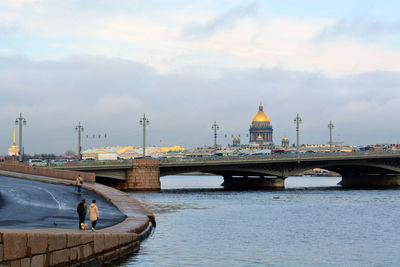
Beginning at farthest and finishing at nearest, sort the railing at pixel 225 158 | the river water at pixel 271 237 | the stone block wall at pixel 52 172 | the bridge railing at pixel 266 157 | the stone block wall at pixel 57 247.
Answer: the bridge railing at pixel 266 157, the railing at pixel 225 158, the stone block wall at pixel 52 172, the river water at pixel 271 237, the stone block wall at pixel 57 247

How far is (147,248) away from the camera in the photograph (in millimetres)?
32875

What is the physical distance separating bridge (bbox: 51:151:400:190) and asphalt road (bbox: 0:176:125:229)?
35052mm

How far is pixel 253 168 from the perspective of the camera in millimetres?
102000

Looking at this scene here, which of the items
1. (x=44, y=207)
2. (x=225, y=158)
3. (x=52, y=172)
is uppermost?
(x=225, y=158)

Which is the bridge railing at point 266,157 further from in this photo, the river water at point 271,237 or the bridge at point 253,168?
the river water at point 271,237

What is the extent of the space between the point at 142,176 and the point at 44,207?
53593 millimetres

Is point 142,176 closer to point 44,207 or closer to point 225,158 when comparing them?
point 225,158

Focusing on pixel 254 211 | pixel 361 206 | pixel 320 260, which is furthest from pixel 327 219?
pixel 320 260

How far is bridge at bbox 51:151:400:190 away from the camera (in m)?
90.9

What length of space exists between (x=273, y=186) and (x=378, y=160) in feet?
59.8

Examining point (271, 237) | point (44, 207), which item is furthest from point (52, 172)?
point (271, 237)

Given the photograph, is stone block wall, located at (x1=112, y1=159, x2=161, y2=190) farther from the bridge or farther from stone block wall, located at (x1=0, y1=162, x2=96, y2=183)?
stone block wall, located at (x1=0, y1=162, x2=96, y2=183)

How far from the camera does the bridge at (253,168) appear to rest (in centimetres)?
9094

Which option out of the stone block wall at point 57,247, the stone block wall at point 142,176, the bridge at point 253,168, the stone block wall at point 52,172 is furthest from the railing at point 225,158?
the stone block wall at point 57,247
